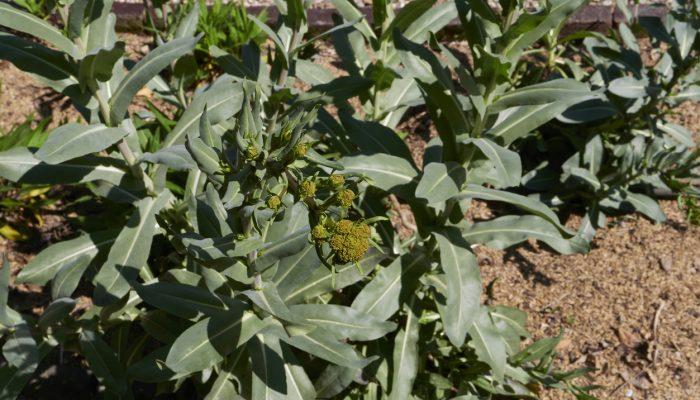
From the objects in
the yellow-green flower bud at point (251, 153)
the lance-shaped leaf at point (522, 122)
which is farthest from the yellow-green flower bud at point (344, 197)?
the lance-shaped leaf at point (522, 122)

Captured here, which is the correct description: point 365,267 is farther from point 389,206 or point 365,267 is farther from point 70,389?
point 70,389

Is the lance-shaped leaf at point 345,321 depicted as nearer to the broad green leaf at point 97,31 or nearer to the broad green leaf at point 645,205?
the broad green leaf at point 97,31

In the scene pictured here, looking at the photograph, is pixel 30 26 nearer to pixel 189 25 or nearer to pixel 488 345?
pixel 189 25

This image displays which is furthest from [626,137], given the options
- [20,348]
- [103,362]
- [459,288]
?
[20,348]

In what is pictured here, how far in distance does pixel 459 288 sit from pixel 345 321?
0.47 m

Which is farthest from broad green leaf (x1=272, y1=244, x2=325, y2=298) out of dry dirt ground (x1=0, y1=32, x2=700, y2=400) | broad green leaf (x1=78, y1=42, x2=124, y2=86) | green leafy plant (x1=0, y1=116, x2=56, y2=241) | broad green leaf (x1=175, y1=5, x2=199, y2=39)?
green leafy plant (x1=0, y1=116, x2=56, y2=241)

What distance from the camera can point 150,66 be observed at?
90.0 inches

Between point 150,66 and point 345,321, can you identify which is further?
point 345,321

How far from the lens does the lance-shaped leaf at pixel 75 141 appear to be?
215cm

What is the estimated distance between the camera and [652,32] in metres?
4.02

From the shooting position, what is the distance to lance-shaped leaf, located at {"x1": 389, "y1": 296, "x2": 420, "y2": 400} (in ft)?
9.52

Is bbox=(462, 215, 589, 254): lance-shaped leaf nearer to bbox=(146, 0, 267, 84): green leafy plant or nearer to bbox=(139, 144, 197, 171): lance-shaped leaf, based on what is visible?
bbox=(139, 144, 197, 171): lance-shaped leaf

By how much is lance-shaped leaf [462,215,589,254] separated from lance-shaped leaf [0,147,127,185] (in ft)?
4.99

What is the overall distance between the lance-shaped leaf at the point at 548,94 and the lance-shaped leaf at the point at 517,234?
2.21 ft
